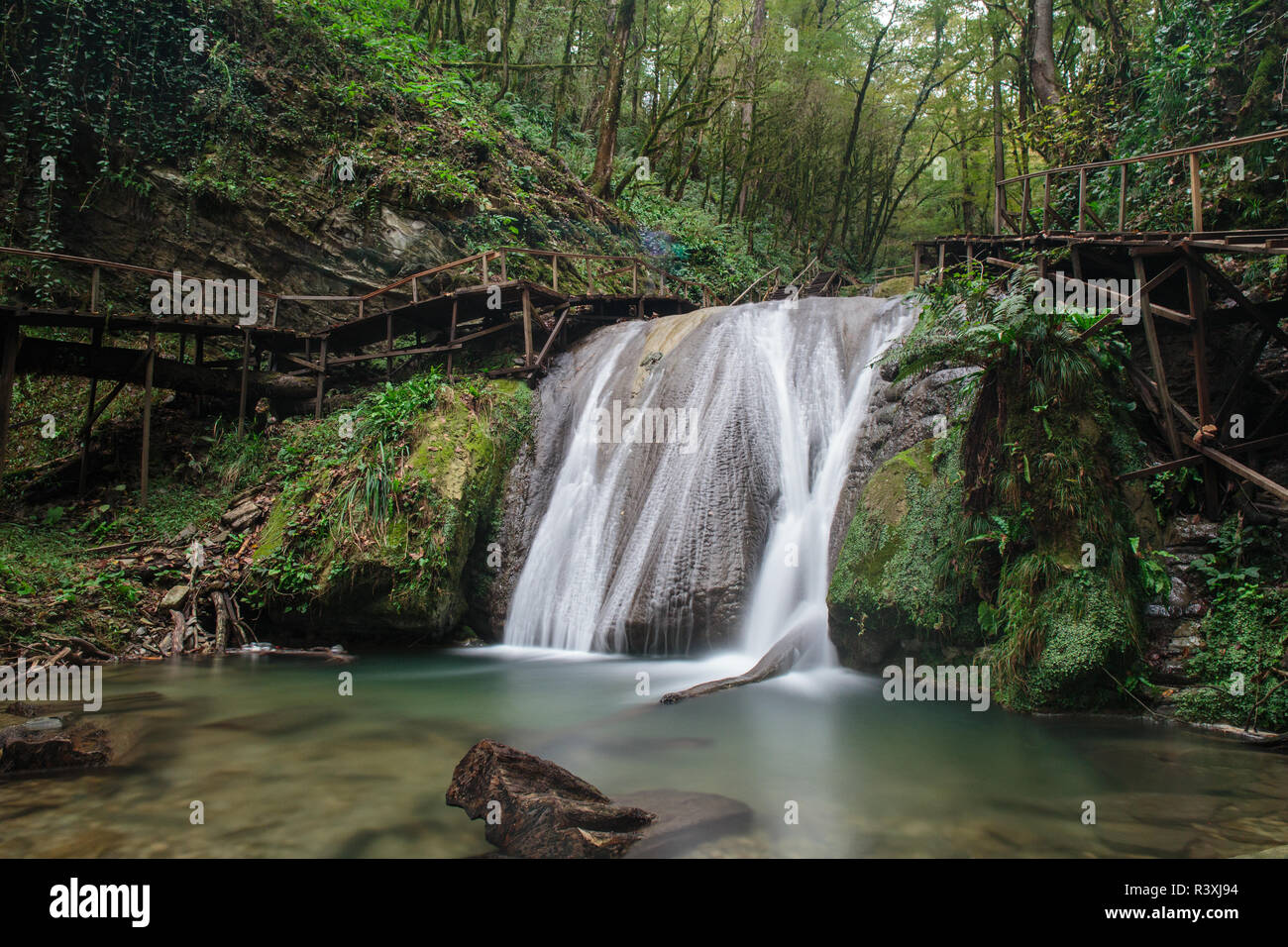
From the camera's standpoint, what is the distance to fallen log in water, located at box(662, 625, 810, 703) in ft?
21.6

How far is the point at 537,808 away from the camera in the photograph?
3.60 m

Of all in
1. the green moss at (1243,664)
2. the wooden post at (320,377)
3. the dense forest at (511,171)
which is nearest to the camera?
the green moss at (1243,664)

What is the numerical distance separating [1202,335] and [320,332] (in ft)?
43.1

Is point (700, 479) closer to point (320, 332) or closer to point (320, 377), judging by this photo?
point (320, 377)

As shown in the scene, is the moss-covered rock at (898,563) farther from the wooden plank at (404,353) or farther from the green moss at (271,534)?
the wooden plank at (404,353)

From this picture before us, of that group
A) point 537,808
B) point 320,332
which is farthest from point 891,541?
point 320,332

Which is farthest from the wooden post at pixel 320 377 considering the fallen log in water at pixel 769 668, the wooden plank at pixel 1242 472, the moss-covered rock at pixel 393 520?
the wooden plank at pixel 1242 472

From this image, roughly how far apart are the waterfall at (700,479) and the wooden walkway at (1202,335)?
9.71 ft

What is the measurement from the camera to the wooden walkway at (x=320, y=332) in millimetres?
11359

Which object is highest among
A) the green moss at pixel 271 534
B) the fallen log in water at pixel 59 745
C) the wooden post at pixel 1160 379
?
the wooden post at pixel 1160 379

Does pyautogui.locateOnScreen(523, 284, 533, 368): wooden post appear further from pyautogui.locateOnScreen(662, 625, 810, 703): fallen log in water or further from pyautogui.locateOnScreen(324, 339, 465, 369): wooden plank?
pyautogui.locateOnScreen(662, 625, 810, 703): fallen log in water

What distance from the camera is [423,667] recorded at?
8438mm
